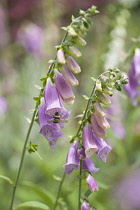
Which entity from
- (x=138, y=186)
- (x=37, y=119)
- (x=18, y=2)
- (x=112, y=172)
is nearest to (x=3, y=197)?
(x=112, y=172)

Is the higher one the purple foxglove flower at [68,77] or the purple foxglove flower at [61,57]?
the purple foxglove flower at [61,57]

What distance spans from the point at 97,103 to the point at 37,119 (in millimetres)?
270

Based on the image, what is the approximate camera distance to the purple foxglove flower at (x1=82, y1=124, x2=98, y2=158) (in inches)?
58.0

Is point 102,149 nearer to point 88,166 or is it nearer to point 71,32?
point 88,166

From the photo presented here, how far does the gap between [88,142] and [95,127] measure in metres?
0.06

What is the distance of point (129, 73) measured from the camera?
2355mm

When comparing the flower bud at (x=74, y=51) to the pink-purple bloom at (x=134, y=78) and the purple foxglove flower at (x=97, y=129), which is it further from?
the pink-purple bloom at (x=134, y=78)

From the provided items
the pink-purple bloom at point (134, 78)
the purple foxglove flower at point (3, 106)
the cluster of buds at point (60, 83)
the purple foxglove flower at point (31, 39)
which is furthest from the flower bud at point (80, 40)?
the purple foxglove flower at point (31, 39)

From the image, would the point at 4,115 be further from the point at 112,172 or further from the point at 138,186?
the point at 138,186

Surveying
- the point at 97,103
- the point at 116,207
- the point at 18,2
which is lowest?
the point at 97,103

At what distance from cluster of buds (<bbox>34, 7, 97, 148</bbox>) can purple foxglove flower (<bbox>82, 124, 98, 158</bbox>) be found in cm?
10

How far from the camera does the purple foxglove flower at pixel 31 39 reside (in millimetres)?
4762

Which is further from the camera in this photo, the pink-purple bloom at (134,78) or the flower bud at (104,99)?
the pink-purple bloom at (134,78)

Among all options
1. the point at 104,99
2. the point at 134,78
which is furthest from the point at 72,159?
the point at 134,78
